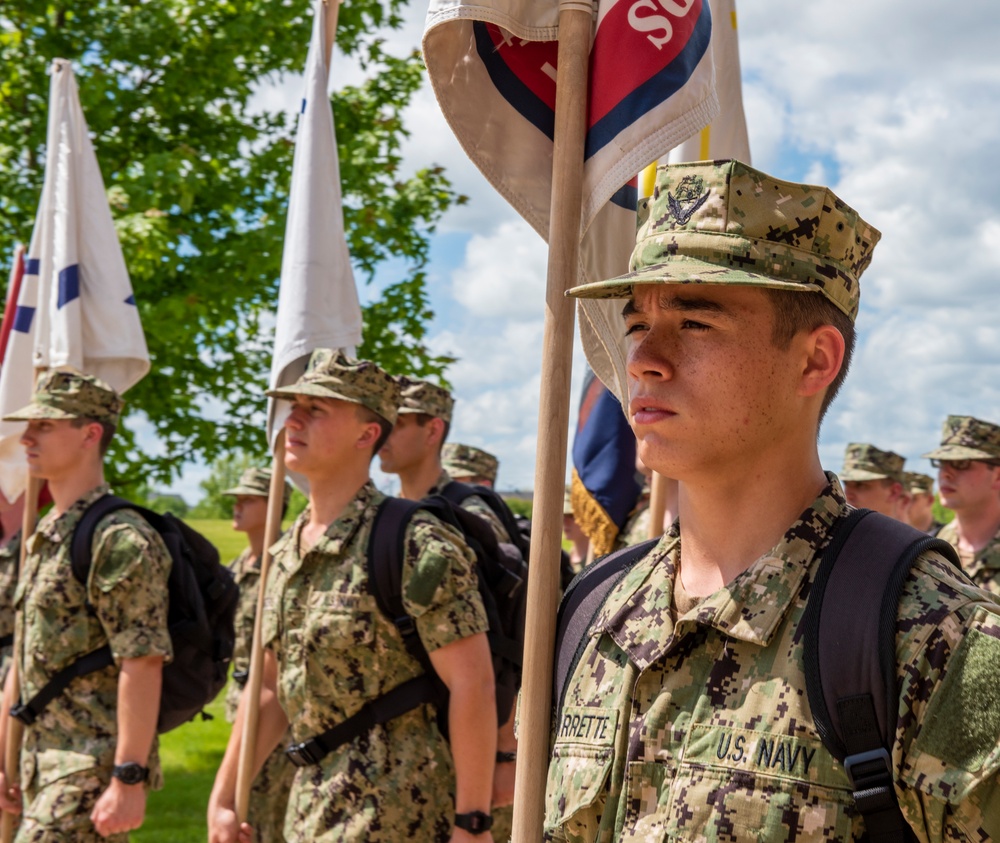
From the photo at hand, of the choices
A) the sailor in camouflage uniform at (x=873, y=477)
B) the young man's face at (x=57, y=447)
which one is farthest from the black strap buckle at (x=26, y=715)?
the sailor in camouflage uniform at (x=873, y=477)

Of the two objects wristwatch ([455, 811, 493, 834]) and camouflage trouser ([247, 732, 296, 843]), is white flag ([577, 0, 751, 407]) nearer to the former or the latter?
wristwatch ([455, 811, 493, 834])

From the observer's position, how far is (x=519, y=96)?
3117 millimetres

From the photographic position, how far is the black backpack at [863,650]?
196 centimetres

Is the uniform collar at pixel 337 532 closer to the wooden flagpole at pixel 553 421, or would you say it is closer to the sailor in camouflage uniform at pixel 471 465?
the wooden flagpole at pixel 553 421

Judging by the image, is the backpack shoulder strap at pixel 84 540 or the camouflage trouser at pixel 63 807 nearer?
the camouflage trouser at pixel 63 807

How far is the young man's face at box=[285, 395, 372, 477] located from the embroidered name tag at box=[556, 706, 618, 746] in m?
2.89

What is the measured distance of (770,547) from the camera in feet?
7.67

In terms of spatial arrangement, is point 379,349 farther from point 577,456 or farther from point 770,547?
point 770,547

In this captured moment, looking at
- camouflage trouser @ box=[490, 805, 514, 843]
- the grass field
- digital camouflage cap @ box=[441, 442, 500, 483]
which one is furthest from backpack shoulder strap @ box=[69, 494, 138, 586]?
digital camouflage cap @ box=[441, 442, 500, 483]

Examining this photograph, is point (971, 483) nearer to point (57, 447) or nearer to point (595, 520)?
point (595, 520)

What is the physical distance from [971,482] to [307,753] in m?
6.07

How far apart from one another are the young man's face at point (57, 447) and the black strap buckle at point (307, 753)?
2251 mm

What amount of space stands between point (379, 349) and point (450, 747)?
8.02 meters

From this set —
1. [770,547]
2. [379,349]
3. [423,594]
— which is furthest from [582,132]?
[379,349]
